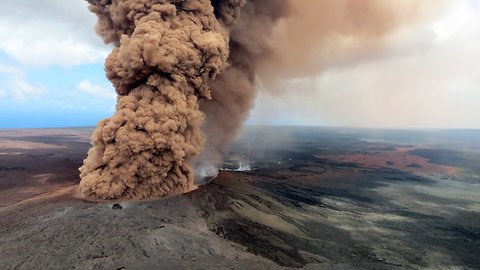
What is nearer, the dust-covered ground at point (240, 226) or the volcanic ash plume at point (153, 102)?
the dust-covered ground at point (240, 226)

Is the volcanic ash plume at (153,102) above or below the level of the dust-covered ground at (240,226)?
above

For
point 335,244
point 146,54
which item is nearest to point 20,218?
point 146,54

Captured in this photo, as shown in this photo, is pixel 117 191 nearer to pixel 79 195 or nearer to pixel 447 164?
pixel 79 195

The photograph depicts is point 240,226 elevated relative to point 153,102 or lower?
lower

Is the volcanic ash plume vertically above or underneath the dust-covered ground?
above

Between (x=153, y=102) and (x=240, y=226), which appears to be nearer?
(x=240, y=226)

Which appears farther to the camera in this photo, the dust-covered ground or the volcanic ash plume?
the volcanic ash plume

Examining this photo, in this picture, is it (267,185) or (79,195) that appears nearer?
(79,195)

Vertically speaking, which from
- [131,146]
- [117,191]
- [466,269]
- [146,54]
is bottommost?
[466,269]
